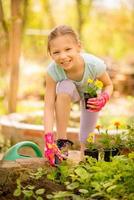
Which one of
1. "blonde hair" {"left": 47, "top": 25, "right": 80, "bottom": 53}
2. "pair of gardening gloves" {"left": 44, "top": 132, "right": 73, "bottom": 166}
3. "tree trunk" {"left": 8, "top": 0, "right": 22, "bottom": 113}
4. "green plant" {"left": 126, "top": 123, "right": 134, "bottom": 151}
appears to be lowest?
"pair of gardening gloves" {"left": 44, "top": 132, "right": 73, "bottom": 166}

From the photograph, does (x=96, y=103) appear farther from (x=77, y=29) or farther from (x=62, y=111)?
(x=77, y=29)

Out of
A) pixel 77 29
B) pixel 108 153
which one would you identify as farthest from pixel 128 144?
pixel 77 29

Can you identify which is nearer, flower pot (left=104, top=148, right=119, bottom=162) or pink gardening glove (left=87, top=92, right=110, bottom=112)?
flower pot (left=104, top=148, right=119, bottom=162)

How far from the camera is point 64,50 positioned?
10.7 ft

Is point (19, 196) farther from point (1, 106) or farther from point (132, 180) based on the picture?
point (1, 106)

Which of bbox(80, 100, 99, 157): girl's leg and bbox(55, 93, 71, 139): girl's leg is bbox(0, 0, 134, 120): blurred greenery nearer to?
bbox(80, 100, 99, 157): girl's leg

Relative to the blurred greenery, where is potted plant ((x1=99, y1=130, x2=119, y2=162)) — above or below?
below

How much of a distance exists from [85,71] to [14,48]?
2.38 m

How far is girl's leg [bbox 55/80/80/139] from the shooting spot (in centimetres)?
336

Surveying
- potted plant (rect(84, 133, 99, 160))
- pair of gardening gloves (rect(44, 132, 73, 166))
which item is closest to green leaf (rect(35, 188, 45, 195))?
Answer: pair of gardening gloves (rect(44, 132, 73, 166))

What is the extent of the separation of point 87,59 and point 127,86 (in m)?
6.17

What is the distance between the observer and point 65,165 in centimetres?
262

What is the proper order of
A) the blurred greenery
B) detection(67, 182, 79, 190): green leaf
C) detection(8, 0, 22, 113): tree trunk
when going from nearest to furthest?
detection(67, 182, 79, 190): green leaf → detection(8, 0, 22, 113): tree trunk → the blurred greenery

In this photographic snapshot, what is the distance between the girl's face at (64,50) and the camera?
323 cm
